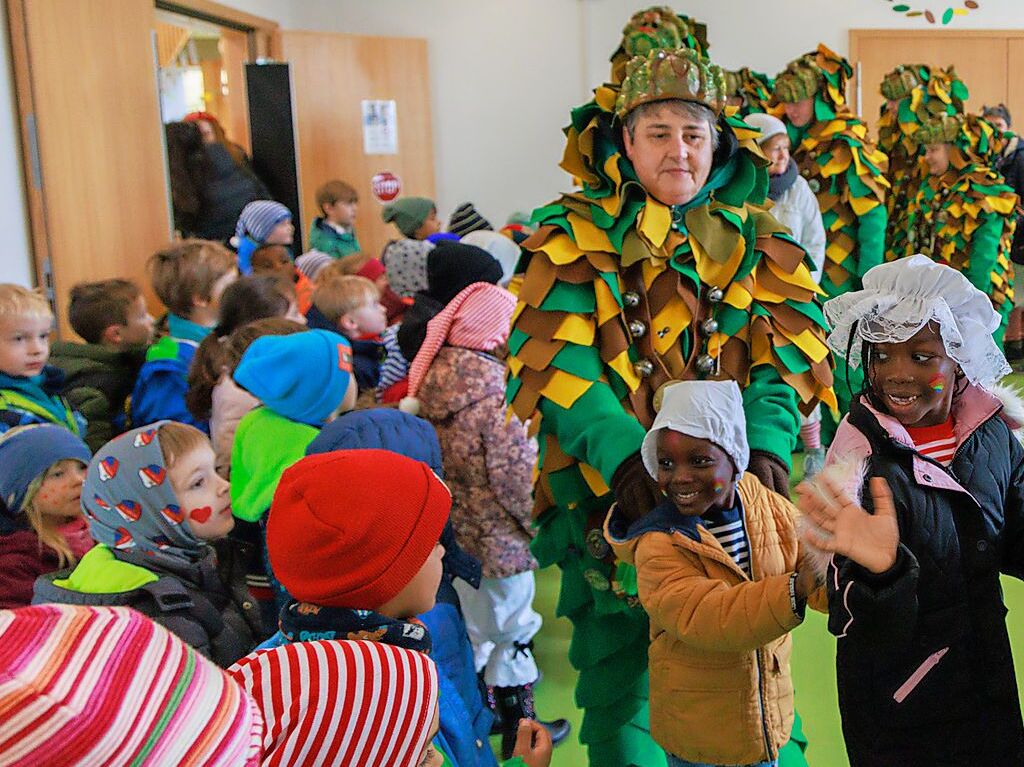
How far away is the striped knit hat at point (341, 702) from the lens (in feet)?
3.18

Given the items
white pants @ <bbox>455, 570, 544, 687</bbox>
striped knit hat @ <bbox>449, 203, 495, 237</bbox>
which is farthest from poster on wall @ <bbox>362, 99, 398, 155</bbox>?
white pants @ <bbox>455, 570, 544, 687</bbox>

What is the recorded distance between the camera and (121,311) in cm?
323

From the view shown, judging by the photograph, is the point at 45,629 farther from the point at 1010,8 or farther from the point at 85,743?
the point at 1010,8

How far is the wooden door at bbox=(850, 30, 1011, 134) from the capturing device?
27.6ft

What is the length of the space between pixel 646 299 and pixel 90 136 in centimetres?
371

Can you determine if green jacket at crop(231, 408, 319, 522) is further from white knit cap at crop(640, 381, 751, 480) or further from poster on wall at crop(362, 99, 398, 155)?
poster on wall at crop(362, 99, 398, 155)

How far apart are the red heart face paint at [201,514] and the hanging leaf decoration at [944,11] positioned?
7.55m

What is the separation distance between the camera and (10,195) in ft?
13.9

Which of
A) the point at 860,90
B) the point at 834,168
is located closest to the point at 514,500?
the point at 834,168

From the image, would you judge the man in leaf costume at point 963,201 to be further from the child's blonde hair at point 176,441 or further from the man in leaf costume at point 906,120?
the child's blonde hair at point 176,441

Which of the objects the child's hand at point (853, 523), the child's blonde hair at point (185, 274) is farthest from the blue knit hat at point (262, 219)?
the child's hand at point (853, 523)

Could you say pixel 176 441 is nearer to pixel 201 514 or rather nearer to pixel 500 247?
pixel 201 514

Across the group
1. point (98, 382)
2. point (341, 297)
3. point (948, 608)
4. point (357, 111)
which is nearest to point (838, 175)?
point (341, 297)

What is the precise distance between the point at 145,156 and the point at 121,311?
7.55 ft
